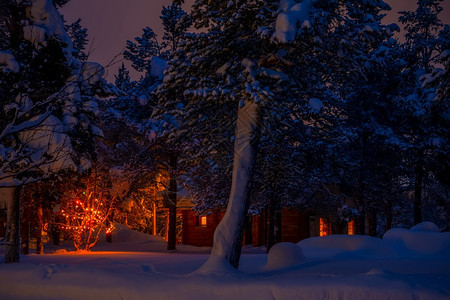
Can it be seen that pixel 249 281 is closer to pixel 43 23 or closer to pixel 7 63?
pixel 7 63

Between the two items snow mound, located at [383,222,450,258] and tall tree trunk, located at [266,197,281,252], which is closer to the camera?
snow mound, located at [383,222,450,258]

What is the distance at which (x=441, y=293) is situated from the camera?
636 centimetres

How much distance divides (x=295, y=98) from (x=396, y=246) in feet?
20.4

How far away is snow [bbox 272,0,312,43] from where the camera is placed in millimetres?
9555

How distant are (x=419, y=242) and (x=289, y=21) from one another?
356 inches

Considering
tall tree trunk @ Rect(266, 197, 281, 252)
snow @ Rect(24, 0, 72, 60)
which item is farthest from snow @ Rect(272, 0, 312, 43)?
tall tree trunk @ Rect(266, 197, 281, 252)

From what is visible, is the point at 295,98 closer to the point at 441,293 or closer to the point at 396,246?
the point at 396,246

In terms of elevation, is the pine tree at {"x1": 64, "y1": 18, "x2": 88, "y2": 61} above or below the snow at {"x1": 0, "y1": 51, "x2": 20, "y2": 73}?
above

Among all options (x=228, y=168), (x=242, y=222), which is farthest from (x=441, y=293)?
(x=228, y=168)

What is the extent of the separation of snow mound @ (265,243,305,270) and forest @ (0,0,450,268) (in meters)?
1.58

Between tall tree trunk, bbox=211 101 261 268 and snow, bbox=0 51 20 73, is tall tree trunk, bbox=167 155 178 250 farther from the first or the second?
snow, bbox=0 51 20 73

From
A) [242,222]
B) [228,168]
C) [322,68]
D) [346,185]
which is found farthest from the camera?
[346,185]

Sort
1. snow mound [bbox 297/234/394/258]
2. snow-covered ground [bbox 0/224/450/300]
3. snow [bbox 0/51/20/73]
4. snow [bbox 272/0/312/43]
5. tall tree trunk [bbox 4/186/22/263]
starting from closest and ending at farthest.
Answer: snow-covered ground [bbox 0/224/450/300] → snow [bbox 272/0/312/43] → snow [bbox 0/51/20/73] → tall tree trunk [bbox 4/186/22/263] → snow mound [bbox 297/234/394/258]

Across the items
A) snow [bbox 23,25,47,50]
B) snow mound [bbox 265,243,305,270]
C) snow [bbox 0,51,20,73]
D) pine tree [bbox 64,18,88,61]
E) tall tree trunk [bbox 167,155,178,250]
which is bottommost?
snow mound [bbox 265,243,305,270]
